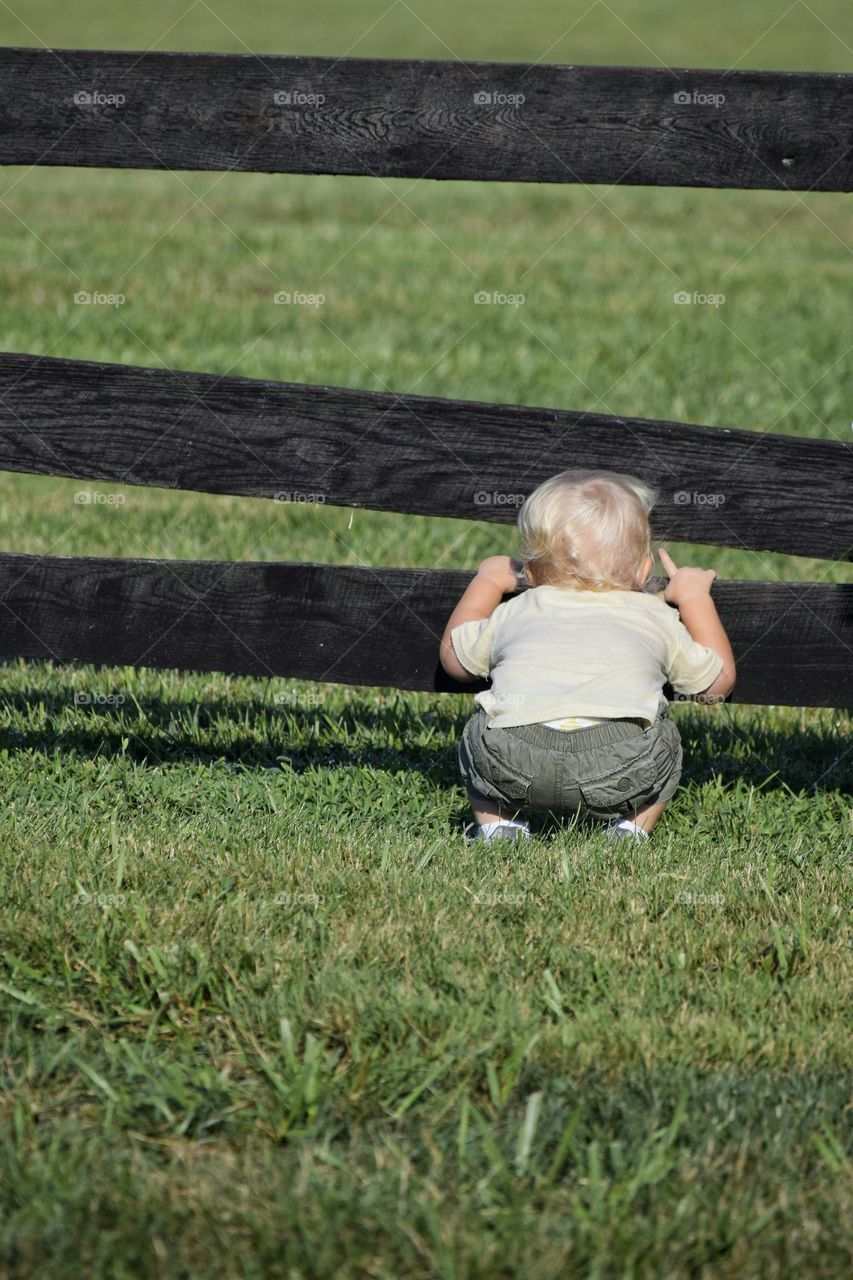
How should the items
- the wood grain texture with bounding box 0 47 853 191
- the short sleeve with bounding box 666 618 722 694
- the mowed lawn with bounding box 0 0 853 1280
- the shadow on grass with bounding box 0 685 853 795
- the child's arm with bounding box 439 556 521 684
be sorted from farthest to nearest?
the shadow on grass with bounding box 0 685 853 795
the child's arm with bounding box 439 556 521 684
the short sleeve with bounding box 666 618 722 694
the wood grain texture with bounding box 0 47 853 191
the mowed lawn with bounding box 0 0 853 1280

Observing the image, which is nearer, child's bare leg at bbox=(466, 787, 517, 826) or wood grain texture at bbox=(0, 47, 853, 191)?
wood grain texture at bbox=(0, 47, 853, 191)

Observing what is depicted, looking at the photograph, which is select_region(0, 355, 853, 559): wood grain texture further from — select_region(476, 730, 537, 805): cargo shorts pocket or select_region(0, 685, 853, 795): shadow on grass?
select_region(0, 685, 853, 795): shadow on grass

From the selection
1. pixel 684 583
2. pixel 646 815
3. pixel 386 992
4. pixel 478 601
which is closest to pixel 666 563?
pixel 684 583

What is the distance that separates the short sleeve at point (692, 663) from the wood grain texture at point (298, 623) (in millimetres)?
220

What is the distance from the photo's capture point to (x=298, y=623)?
381 centimetres

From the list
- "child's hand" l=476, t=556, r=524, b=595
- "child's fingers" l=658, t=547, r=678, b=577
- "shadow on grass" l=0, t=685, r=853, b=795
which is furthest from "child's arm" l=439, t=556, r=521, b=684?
"shadow on grass" l=0, t=685, r=853, b=795

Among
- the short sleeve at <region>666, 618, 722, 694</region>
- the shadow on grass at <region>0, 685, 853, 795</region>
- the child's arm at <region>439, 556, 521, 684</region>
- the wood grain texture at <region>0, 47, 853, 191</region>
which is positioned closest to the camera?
the wood grain texture at <region>0, 47, 853, 191</region>

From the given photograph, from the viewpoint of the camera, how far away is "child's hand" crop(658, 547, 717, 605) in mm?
3615

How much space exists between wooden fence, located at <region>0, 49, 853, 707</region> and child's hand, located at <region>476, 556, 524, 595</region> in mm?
76

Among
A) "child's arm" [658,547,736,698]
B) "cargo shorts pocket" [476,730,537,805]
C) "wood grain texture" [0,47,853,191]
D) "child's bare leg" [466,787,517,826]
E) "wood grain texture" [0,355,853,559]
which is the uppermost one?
"wood grain texture" [0,47,853,191]

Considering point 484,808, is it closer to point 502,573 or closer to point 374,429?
point 502,573

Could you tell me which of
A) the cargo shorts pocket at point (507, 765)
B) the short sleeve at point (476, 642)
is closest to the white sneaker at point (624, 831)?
the cargo shorts pocket at point (507, 765)

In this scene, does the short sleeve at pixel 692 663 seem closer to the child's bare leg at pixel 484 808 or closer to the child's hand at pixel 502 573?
the child's hand at pixel 502 573

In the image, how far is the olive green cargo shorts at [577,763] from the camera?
3455 mm
